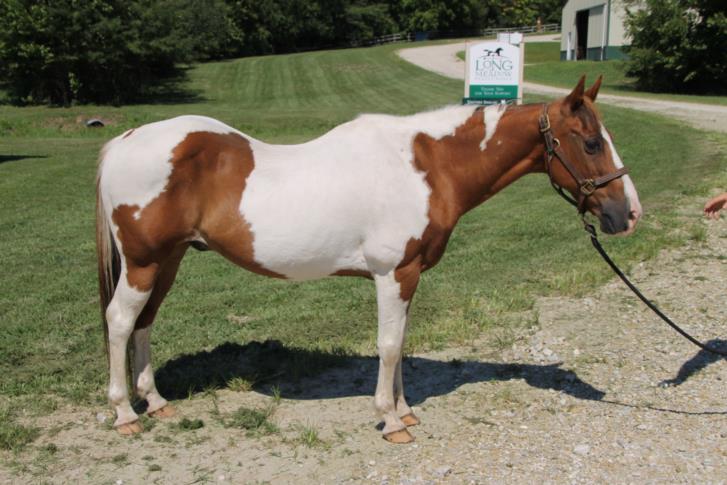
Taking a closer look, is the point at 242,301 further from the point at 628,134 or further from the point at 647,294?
the point at 628,134

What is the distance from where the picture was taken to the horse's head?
4.24 m

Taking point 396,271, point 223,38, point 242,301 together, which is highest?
point 223,38

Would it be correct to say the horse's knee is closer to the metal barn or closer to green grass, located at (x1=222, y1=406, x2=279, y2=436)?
green grass, located at (x1=222, y1=406, x2=279, y2=436)

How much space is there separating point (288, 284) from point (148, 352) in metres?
3.35

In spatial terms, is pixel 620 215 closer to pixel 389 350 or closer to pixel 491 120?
pixel 491 120

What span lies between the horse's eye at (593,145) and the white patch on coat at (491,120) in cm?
61

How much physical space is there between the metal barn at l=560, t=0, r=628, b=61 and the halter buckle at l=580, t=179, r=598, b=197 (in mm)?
39500

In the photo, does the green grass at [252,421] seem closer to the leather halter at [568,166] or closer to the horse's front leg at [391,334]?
the horse's front leg at [391,334]

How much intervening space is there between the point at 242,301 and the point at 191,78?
43.4 meters

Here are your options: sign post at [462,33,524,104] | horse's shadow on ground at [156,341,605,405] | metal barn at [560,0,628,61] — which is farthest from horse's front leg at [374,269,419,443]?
metal barn at [560,0,628,61]

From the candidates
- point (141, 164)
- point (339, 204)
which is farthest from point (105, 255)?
point (339, 204)

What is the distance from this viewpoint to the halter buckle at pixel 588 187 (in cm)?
427

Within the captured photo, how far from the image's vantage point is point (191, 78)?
4772 cm

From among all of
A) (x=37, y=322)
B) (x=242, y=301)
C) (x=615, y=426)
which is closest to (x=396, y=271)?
(x=615, y=426)
